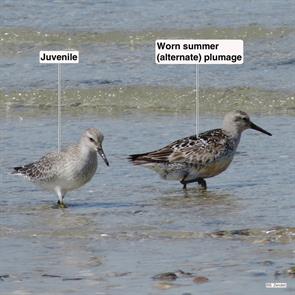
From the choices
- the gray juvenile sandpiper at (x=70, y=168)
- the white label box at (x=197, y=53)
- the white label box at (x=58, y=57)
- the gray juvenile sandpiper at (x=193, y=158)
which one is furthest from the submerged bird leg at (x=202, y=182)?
the white label box at (x=58, y=57)

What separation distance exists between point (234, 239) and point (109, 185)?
2709 mm

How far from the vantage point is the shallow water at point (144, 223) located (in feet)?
27.0

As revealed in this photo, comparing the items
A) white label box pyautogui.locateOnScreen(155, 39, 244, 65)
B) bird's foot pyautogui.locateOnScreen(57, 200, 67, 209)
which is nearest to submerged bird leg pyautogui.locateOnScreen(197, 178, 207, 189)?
bird's foot pyautogui.locateOnScreen(57, 200, 67, 209)

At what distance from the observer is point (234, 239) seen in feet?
30.8

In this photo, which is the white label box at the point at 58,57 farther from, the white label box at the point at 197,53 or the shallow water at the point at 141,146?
the white label box at the point at 197,53

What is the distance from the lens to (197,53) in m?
15.0

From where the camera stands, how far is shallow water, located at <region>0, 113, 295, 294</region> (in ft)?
27.0

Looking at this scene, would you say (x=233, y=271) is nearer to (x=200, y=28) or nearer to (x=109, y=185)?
(x=109, y=185)

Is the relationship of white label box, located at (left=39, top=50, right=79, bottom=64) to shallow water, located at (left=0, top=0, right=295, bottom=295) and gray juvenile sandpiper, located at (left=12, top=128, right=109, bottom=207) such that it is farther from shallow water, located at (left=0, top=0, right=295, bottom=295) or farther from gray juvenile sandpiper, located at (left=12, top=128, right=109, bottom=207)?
gray juvenile sandpiper, located at (left=12, top=128, right=109, bottom=207)

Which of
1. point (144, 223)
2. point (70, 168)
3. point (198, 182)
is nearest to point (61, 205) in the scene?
point (70, 168)

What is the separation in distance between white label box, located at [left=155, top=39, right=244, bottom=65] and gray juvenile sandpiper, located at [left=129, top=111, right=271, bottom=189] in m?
2.32

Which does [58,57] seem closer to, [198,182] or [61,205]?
[198,182]

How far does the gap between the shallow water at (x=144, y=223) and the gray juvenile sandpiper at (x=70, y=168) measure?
200 mm

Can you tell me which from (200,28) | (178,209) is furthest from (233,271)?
(200,28)
